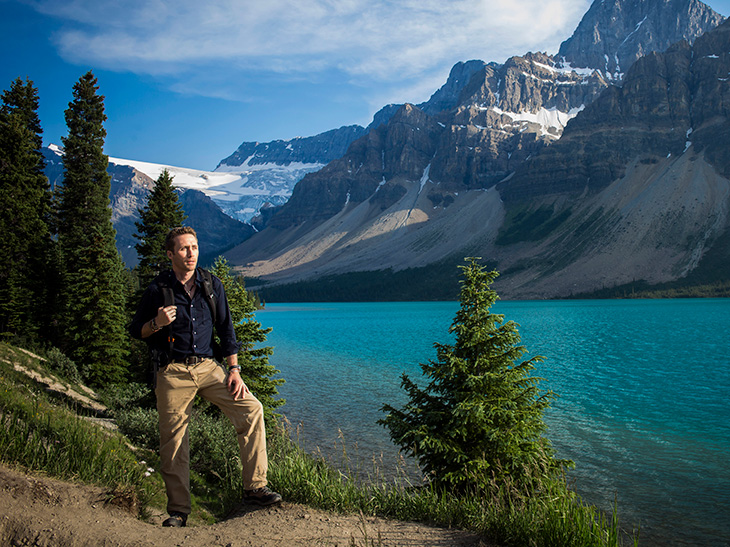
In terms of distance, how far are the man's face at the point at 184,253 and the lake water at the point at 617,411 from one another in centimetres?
450

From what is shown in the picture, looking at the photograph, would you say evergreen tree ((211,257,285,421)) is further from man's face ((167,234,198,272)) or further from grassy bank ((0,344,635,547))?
→ man's face ((167,234,198,272))

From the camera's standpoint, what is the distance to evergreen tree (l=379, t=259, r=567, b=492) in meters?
10.8

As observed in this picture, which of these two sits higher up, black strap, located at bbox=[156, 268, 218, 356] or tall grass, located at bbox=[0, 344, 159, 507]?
black strap, located at bbox=[156, 268, 218, 356]

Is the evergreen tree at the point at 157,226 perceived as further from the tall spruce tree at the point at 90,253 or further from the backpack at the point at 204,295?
the backpack at the point at 204,295

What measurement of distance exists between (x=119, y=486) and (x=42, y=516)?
1067 mm

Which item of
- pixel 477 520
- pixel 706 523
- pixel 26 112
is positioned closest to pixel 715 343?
pixel 706 523

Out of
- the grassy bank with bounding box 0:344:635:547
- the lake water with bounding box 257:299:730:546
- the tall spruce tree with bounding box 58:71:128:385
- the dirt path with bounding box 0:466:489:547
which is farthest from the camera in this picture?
the tall spruce tree with bounding box 58:71:128:385

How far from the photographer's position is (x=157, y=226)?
81.9ft

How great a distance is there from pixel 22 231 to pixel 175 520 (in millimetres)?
29116

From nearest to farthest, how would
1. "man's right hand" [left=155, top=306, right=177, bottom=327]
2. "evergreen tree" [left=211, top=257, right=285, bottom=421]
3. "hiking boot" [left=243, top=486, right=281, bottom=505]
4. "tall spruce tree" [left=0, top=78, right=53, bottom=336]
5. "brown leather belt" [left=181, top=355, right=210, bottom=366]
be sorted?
"man's right hand" [left=155, top=306, right=177, bottom=327] < "brown leather belt" [left=181, top=355, right=210, bottom=366] < "hiking boot" [left=243, top=486, right=281, bottom=505] < "evergreen tree" [left=211, top=257, right=285, bottom=421] < "tall spruce tree" [left=0, top=78, right=53, bottom=336]

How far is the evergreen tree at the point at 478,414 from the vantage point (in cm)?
1078

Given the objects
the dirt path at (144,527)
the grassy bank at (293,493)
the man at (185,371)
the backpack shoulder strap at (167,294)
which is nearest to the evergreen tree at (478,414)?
the grassy bank at (293,493)

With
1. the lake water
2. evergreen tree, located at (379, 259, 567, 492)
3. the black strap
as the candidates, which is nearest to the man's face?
the black strap

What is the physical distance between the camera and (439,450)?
35.8ft
